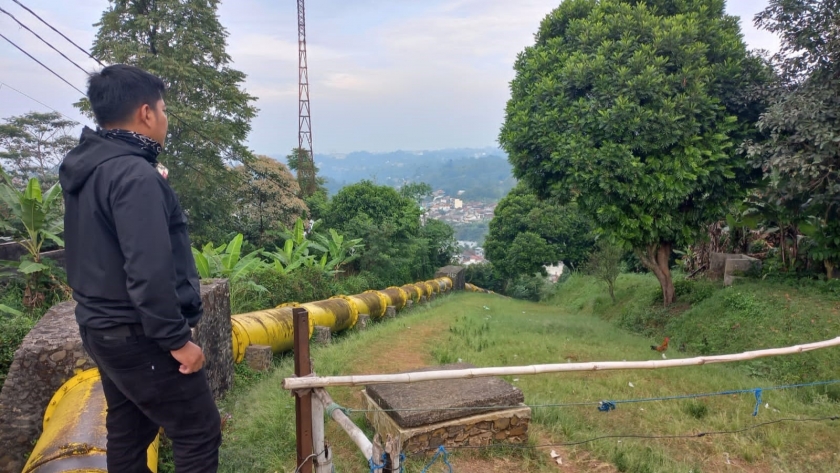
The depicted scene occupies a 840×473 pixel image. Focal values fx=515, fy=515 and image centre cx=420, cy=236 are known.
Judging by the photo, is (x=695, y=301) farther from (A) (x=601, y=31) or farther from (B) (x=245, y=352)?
(B) (x=245, y=352)

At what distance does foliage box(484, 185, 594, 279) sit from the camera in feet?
81.5

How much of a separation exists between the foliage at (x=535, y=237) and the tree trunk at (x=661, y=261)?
528 inches

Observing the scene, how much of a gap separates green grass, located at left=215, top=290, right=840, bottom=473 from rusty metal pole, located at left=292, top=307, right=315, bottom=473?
1010mm

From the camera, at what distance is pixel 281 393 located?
5152mm

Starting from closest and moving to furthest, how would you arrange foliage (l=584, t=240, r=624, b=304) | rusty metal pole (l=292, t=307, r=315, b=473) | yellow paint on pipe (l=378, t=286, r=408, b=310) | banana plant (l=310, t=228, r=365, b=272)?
rusty metal pole (l=292, t=307, r=315, b=473), yellow paint on pipe (l=378, t=286, r=408, b=310), foliage (l=584, t=240, r=624, b=304), banana plant (l=310, t=228, r=365, b=272)

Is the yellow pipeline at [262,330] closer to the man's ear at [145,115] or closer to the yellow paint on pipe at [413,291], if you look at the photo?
the man's ear at [145,115]

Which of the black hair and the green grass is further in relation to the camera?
the green grass

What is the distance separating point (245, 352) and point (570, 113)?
670 cm

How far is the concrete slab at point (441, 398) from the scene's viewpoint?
12.8 feet

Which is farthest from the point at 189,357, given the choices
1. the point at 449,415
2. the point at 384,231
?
the point at 384,231

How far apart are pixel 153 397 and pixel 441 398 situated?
2.50 metres

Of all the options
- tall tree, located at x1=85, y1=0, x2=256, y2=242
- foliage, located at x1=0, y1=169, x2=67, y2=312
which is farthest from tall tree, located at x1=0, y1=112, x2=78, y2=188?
foliage, located at x1=0, y1=169, x2=67, y2=312

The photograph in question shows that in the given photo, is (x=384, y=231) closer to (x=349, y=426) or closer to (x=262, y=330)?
(x=262, y=330)

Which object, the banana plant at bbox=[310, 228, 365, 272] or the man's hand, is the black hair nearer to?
the man's hand
